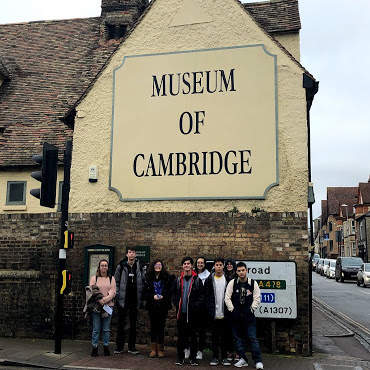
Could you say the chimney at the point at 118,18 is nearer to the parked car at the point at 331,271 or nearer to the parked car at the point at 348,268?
the parked car at the point at 348,268

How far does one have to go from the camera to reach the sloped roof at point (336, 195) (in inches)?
3147

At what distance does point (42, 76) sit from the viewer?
13.9 m

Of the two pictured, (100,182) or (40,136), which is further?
(40,136)

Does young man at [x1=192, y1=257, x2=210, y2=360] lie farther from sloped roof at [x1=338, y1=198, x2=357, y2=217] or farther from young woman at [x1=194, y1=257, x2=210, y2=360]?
sloped roof at [x1=338, y1=198, x2=357, y2=217]

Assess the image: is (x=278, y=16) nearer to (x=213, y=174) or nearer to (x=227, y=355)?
(x=213, y=174)

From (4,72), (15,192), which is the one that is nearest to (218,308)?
(15,192)

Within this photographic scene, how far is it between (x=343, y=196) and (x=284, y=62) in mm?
75432

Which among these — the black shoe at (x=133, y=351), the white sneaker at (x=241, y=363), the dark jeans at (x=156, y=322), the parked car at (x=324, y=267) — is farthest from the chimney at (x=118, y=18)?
the parked car at (x=324, y=267)

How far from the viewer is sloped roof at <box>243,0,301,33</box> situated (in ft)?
38.3

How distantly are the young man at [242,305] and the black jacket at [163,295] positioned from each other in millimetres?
1083

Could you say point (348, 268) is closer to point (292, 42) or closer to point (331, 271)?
point (331, 271)

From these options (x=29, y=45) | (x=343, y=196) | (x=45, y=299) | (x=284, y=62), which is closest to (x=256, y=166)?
(x=284, y=62)

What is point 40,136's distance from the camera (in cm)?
1188

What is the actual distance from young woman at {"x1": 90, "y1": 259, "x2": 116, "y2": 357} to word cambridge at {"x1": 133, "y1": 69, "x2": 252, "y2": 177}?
2608mm
